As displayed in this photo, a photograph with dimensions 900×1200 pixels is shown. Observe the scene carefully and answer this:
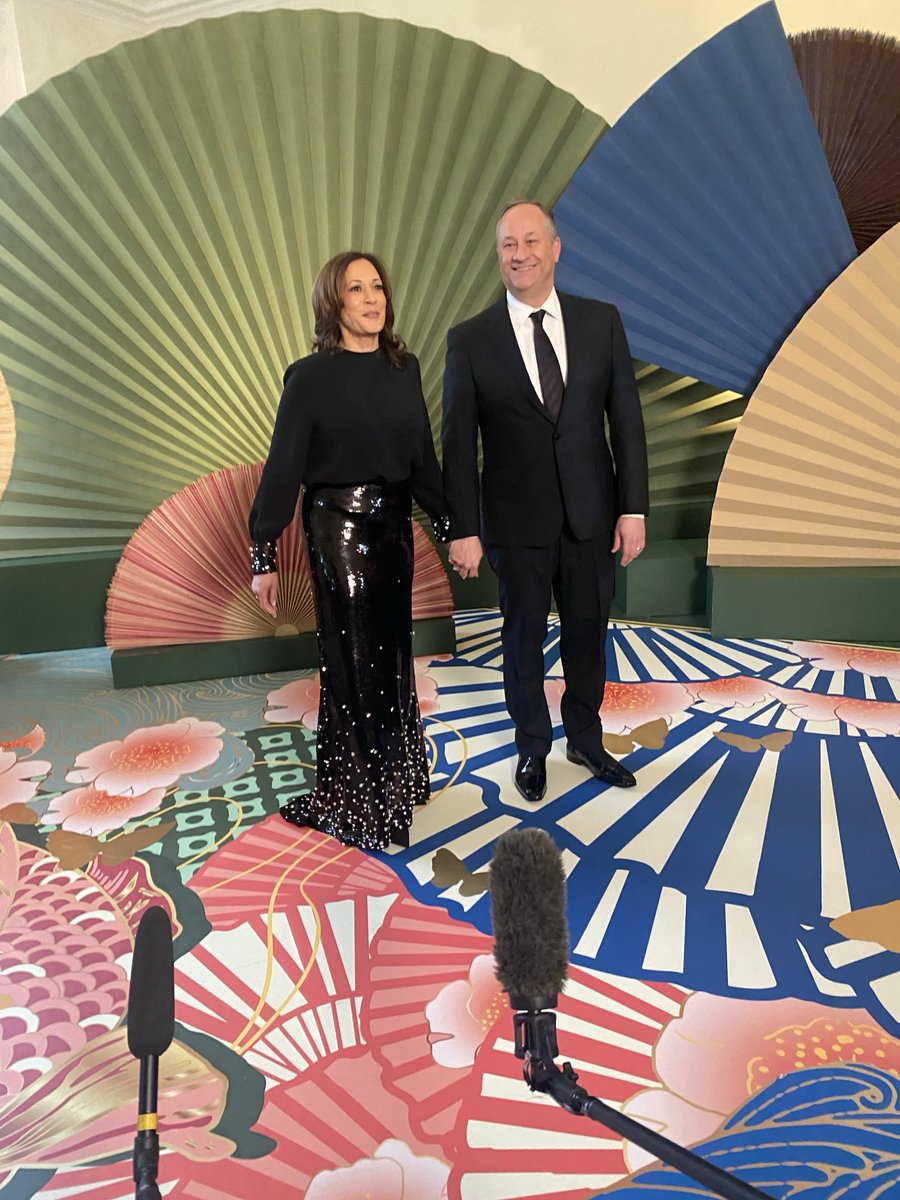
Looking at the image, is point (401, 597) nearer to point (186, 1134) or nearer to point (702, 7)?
point (186, 1134)

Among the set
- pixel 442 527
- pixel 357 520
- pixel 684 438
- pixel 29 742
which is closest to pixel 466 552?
pixel 442 527

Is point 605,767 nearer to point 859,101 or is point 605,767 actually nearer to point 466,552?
point 466,552

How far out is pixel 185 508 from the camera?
105 inches

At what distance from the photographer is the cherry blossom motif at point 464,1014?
1.24 meters

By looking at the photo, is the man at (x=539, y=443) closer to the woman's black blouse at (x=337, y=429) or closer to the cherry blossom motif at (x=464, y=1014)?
the woman's black blouse at (x=337, y=429)

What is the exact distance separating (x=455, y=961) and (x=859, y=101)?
3221 mm

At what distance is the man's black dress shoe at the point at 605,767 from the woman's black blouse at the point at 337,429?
2.61 feet

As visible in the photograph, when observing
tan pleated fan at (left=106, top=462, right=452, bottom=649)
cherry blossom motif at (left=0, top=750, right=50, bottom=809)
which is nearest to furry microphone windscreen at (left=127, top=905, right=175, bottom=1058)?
cherry blossom motif at (left=0, top=750, right=50, bottom=809)

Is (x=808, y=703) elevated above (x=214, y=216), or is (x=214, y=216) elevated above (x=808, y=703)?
(x=214, y=216)

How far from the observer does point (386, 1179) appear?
1.05 meters

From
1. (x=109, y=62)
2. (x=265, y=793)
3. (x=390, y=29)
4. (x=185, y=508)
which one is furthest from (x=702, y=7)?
(x=265, y=793)

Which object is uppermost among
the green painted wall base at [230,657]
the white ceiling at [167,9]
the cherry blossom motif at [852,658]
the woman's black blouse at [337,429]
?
the white ceiling at [167,9]

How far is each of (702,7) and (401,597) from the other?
2722 mm

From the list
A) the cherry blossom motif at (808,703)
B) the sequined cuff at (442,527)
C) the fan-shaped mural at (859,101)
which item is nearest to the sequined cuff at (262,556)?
the sequined cuff at (442,527)
